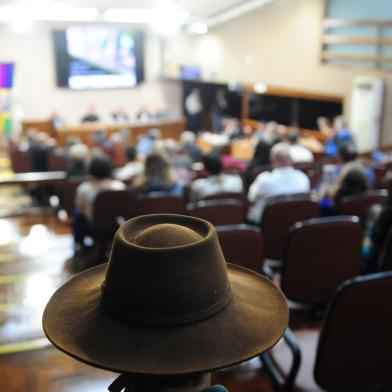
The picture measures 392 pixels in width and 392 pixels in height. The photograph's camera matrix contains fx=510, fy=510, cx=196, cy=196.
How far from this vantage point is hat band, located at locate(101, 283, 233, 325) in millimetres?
913

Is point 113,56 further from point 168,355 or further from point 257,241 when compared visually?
point 168,355

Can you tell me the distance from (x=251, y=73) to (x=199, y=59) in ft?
9.93

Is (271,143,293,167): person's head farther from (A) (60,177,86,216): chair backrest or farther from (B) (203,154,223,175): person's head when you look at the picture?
(A) (60,177,86,216): chair backrest

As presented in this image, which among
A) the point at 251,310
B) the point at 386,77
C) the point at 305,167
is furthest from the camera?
the point at 386,77

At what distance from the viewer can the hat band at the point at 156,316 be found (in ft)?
2.99

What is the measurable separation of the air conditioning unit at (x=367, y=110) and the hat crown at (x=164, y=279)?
7.67 metres

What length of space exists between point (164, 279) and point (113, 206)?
122 inches

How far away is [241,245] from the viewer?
7.95 feet

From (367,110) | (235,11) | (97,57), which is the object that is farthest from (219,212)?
(97,57)

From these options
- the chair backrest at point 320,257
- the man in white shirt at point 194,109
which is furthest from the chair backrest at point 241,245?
the man in white shirt at point 194,109

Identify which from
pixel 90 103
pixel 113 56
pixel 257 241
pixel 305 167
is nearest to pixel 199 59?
pixel 113 56

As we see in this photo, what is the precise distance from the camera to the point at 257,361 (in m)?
2.33

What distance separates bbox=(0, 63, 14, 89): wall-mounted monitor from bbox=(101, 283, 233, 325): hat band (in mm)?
13201

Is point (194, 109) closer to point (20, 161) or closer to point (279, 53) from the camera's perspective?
point (279, 53)
